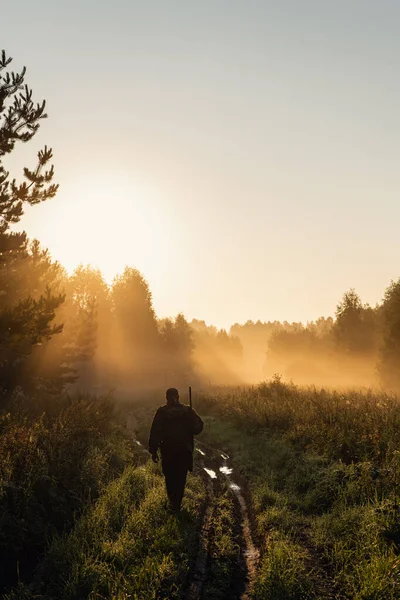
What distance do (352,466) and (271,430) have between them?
7.79m

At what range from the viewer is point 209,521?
26.8 feet

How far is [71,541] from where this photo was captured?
6.66m

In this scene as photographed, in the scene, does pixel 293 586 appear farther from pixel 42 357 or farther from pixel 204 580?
pixel 42 357

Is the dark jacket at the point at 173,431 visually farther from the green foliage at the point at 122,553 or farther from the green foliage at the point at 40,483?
the green foliage at the point at 40,483

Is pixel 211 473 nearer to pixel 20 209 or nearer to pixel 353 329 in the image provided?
pixel 20 209

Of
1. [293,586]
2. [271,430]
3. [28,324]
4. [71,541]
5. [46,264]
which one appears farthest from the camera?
[46,264]

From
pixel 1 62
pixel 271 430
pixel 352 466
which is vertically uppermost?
pixel 1 62

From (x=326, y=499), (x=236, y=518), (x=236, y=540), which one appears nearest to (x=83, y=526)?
(x=236, y=540)

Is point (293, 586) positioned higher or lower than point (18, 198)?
lower

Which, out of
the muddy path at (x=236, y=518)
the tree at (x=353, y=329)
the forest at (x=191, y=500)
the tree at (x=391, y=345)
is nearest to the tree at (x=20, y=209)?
the forest at (x=191, y=500)

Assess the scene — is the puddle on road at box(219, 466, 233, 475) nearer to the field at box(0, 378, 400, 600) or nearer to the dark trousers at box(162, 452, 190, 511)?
the field at box(0, 378, 400, 600)

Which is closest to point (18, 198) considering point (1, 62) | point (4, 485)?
point (1, 62)

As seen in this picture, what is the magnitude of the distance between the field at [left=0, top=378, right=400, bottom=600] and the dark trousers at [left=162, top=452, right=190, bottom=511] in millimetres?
237

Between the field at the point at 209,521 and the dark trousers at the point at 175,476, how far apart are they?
9.3 inches
